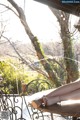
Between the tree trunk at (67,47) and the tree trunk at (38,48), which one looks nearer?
the tree trunk at (67,47)

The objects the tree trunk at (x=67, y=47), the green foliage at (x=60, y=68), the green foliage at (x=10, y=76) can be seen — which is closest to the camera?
the tree trunk at (x=67, y=47)

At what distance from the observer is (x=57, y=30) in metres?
6.61

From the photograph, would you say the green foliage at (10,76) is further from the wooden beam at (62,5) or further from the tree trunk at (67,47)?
the wooden beam at (62,5)

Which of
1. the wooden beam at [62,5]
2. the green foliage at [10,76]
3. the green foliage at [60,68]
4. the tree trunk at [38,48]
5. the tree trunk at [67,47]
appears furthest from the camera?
the green foliage at [10,76]

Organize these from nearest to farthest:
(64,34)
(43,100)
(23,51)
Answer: (43,100) → (64,34) → (23,51)

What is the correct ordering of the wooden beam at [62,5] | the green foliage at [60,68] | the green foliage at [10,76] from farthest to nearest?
the green foliage at [10,76], the green foliage at [60,68], the wooden beam at [62,5]

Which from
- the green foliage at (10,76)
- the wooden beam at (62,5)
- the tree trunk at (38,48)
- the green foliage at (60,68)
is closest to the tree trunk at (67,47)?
the green foliage at (60,68)

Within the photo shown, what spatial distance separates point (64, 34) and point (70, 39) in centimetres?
20

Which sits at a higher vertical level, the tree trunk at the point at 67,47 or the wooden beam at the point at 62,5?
the tree trunk at the point at 67,47

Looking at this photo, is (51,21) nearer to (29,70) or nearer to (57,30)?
(57,30)

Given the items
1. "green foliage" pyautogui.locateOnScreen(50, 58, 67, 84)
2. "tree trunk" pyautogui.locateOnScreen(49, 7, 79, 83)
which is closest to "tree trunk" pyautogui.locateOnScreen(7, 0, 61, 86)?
"green foliage" pyautogui.locateOnScreen(50, 58, 67, 84)

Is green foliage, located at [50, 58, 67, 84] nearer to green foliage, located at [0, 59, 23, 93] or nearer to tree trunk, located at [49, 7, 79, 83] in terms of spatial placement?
tree trunk, located at [49, 7, 79, 83]

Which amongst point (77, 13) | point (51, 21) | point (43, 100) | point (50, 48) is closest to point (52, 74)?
point (50, 48)

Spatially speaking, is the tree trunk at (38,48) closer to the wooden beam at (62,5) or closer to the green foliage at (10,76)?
the green foliage at (10,76)
